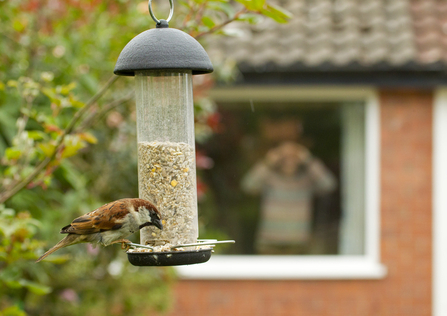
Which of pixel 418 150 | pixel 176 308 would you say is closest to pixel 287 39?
pixel 418 150

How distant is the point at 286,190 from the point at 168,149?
5.05 meters

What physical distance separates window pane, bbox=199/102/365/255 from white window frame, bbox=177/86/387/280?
0.14 meters

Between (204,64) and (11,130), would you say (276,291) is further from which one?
(204,64)

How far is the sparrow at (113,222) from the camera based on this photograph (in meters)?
2.93

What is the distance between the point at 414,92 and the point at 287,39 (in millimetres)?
1756

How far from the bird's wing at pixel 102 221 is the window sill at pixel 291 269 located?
4.83 m

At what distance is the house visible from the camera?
7.47 m

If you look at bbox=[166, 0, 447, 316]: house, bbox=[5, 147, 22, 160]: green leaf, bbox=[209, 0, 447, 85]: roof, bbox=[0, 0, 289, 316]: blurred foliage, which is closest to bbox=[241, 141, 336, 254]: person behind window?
bbox=[166, 0, 447, 316]: house

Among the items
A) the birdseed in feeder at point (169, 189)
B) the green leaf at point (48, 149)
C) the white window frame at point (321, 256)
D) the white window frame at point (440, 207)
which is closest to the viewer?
the green leaf at point (48, 149)

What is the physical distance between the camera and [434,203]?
7.67 metres

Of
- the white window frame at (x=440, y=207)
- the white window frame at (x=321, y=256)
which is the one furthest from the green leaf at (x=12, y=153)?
the white window frame at (x=440, y=207)

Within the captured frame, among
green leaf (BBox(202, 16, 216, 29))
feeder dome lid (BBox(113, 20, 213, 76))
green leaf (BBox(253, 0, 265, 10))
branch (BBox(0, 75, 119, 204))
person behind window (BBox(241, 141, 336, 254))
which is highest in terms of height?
green leaf (BBox(253, 0, 265, 10))

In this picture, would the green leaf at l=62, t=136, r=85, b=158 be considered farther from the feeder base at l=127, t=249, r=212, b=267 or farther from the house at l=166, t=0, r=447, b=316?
the house at l=166, t=0, r=447, b=316

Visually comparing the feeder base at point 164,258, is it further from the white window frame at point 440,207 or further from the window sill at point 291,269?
the white window frame at point 440,207
